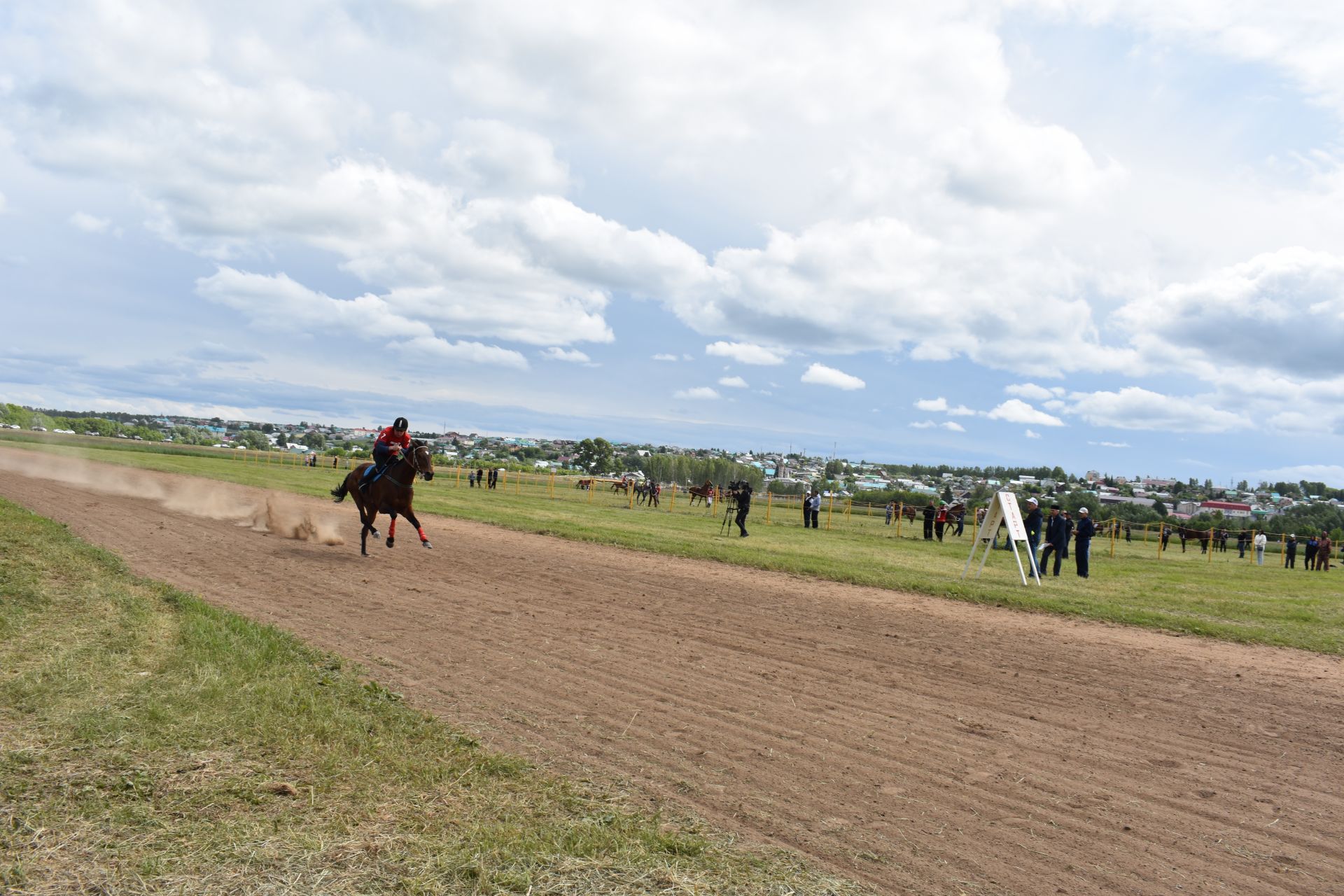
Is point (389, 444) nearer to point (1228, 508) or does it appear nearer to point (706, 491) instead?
point (706, 491)

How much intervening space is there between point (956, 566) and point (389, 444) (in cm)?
1575

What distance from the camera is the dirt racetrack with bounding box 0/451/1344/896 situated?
18.3ft

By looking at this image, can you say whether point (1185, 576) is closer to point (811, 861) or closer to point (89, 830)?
point (811, 861)

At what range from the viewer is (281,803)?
504cm

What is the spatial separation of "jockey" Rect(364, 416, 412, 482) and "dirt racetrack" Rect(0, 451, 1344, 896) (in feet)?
8.99

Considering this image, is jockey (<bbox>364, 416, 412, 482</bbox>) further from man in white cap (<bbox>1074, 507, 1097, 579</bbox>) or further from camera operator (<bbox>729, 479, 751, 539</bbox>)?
man in white cap (<bbox>1074, 507, 1097, 579</bbox>)

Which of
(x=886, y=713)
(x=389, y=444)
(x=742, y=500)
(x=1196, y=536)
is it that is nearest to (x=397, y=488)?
(x=389, y=444)

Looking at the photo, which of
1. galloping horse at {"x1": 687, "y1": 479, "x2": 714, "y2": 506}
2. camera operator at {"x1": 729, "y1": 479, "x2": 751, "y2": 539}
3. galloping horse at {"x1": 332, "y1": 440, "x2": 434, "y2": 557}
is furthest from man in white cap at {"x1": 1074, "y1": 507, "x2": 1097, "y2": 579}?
galloping horse at {"x1": 687, "y1": 479, "x2": 714, "y2": 506}

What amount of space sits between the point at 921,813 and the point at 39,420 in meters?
148

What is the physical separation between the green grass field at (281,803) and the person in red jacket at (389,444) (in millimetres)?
9944

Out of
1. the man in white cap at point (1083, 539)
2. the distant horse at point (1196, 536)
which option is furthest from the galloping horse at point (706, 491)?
the man in white cap at point (1083, 539)

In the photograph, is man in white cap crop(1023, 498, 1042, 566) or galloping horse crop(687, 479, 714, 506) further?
galloping horse crop(687, 479, 714, 506)

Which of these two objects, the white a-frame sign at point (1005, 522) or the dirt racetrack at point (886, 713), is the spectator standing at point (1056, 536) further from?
the dirt racetrack at point (886, 713)

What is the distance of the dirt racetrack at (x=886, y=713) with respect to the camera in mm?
5570
